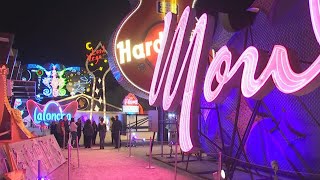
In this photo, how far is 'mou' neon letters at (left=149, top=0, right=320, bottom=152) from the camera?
6.19 m

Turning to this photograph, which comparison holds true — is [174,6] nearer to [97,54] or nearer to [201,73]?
[201,73]

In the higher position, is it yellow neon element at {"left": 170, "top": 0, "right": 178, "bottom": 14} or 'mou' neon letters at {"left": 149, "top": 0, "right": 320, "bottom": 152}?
yellow neon element at {"left": 170, "top": 0, "right": 178, "bottom": 14}

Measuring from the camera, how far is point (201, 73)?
8.84 meters

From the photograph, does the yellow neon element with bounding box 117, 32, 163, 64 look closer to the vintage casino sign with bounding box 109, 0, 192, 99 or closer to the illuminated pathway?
the vintage casino sign with bounding box 109, 0, 192, 99

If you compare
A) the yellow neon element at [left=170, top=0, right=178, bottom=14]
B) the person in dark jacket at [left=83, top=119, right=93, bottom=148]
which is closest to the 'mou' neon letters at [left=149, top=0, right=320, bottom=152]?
the yellow neon element at [left=170, top=0, right=178, bottom=14]

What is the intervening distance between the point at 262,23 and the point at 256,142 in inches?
146

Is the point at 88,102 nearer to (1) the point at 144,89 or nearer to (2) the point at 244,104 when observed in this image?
(1) the point at 144,89

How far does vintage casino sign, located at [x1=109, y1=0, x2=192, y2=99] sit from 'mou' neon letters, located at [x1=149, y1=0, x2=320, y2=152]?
19.2ft

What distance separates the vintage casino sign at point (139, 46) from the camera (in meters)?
17.0

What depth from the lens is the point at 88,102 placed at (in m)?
51.6

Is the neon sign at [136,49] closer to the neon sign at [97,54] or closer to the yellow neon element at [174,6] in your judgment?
the yellow neon element at [174,6]

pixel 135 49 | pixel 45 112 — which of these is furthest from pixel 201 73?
pixel 45 112

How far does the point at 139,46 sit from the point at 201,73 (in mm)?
8851

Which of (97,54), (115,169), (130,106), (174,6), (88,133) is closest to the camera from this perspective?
(115,169)
